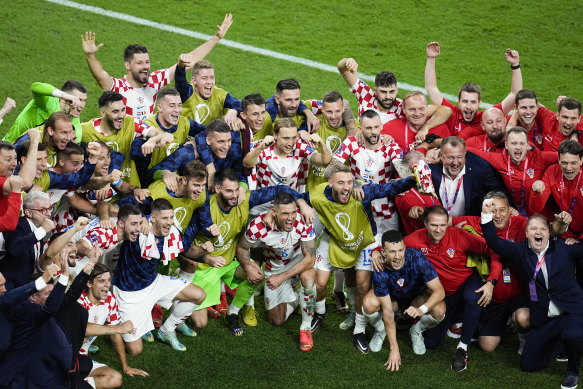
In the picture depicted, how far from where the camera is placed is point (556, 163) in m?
9.38

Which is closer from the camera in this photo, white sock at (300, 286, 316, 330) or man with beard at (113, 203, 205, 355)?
man with beard at (113, 203, 205, 355)

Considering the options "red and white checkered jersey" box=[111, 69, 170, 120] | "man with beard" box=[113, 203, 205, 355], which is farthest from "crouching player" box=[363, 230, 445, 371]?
"red and white checkered jersey" box=[111, 69, 170, 120]

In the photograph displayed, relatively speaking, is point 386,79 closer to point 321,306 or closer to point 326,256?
point 326,256

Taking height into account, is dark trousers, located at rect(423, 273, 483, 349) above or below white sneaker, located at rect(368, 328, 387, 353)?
above

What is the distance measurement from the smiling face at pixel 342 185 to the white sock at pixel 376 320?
1.12 m

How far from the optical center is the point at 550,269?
8.69 metres

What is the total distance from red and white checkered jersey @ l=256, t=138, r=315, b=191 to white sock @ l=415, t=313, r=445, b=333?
191 centimetres

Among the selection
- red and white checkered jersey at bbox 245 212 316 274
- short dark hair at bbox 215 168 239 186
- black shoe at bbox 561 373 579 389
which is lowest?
black shoe at bbox 561 373 579 389

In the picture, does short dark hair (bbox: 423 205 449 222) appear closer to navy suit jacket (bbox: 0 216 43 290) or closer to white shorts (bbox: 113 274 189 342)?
white shorts (bbox: 113 274 189 342)

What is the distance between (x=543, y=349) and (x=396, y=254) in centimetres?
165

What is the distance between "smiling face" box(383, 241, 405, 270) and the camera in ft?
28.3

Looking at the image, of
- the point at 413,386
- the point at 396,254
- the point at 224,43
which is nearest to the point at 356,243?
the point at 396,254

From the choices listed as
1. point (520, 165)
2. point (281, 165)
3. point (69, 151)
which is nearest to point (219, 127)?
point (281, 165)

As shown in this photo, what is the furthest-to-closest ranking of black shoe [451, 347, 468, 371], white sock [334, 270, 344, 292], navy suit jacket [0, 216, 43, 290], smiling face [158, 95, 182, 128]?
1. white sock [334, 270, 344, 292]
2. smiling face [158, 95, 182, 128]
3. black shoe [451, 347, 468, 371]
4. navy suit jacket [0, 216, 43, 290]
